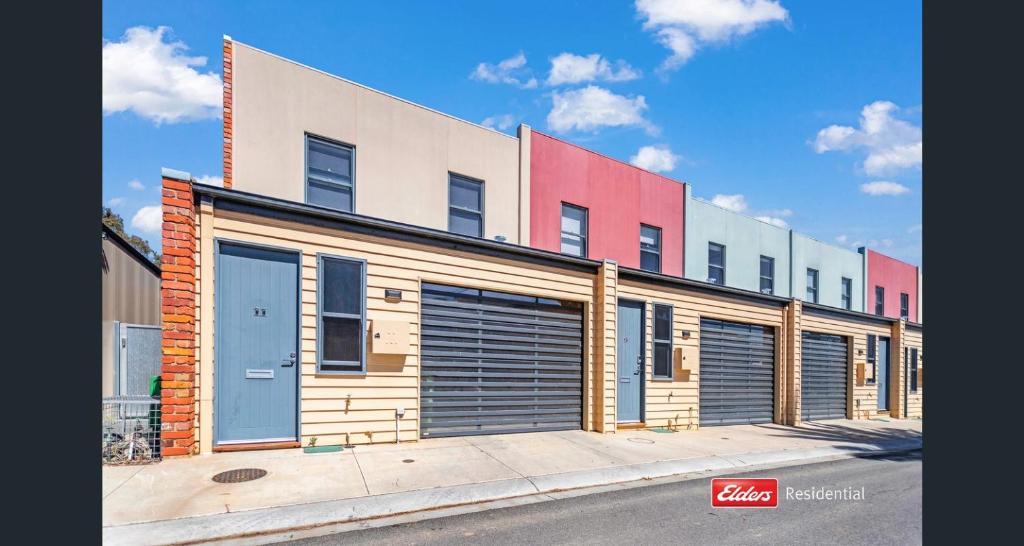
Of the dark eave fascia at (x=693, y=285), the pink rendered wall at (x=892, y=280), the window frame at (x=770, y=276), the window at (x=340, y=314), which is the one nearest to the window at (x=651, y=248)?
the dark eave fascia at (x=693, y=285)

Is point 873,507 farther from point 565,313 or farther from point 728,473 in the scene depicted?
point 565,313

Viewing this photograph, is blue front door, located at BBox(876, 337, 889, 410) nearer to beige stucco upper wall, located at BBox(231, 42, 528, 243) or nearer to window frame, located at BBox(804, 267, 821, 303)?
window frame, located at BBox(804, 267, 821, 303)

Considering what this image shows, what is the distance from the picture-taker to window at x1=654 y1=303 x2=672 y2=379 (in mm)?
12703

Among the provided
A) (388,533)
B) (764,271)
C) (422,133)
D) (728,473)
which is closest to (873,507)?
(728,473)

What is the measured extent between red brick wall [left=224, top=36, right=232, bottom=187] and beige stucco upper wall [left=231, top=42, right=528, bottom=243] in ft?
0.26

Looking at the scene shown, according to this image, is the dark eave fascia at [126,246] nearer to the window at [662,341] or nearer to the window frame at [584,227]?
the window frame at [584,227]

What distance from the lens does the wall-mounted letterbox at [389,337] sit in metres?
8.41

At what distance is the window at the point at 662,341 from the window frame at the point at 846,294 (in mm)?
12518

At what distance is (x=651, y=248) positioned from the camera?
49.4 ft

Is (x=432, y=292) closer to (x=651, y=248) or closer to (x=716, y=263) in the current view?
(x=651, y=248)

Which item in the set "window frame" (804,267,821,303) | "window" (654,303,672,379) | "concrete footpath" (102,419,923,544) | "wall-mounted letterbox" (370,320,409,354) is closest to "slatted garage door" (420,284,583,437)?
"concrete footpath" (102,419,923,544)

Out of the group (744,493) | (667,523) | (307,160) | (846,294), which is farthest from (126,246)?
(846,294)

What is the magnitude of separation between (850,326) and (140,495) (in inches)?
787

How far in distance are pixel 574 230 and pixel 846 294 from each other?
14800mm
